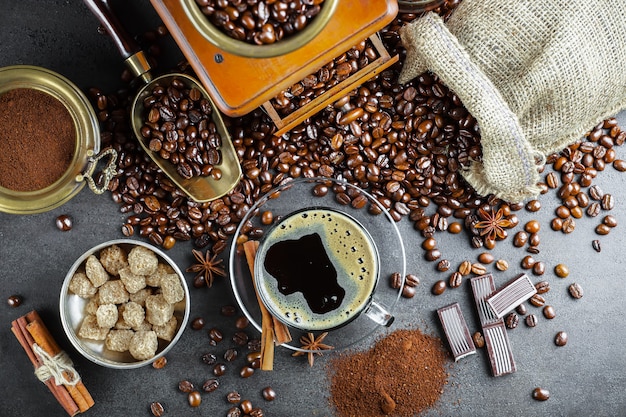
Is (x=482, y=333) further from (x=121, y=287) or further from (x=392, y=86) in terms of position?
(x=121, y=287)

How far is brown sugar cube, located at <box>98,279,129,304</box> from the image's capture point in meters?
1.74

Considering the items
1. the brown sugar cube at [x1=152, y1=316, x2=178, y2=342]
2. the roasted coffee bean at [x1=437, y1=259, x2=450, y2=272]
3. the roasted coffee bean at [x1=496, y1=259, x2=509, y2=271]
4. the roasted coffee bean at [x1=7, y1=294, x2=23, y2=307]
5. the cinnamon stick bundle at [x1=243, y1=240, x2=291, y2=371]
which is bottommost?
the roasted coffee bean at [x1=496, y1=259, x2=509, y2=271]

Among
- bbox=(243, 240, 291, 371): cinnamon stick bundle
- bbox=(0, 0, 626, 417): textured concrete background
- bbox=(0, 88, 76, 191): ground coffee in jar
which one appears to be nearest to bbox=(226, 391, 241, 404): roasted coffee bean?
bbox=(0, 0, 626, 417): textured concrete background

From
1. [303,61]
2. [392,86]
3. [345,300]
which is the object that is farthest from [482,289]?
[303,61]

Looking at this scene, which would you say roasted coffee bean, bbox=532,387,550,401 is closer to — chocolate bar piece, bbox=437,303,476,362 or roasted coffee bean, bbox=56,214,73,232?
chocolate bar piece, bbox=437,303,476,362

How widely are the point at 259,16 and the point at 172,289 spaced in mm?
822

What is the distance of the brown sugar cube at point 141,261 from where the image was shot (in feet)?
5.61

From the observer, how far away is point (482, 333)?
189cm

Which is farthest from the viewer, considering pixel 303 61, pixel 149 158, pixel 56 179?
pixel 149 158

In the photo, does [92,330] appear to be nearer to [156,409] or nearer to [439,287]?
[156,409]

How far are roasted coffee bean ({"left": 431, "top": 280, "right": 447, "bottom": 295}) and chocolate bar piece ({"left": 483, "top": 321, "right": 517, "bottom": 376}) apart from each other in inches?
6.8

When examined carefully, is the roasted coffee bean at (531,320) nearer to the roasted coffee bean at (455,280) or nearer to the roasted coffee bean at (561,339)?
the roasted coffee bean at (561,339)

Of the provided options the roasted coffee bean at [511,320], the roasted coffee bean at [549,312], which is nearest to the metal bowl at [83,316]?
the roasted coffee bean at [511,320]

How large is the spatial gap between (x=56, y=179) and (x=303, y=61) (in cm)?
74
